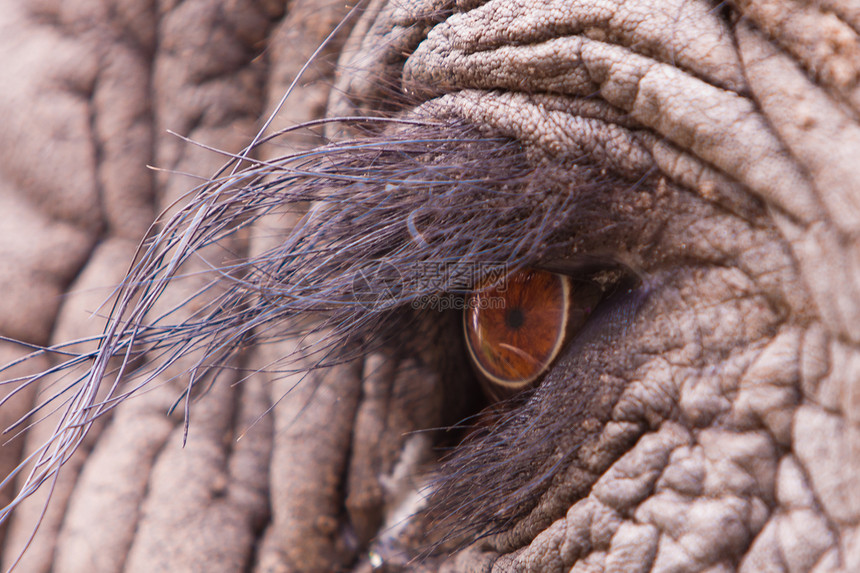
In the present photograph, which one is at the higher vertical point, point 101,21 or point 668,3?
point 101,21

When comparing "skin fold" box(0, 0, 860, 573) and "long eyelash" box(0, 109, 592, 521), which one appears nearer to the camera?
"skin fold" box(0, 0, 860, 573)

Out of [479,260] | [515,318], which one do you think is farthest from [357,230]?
[515,318]

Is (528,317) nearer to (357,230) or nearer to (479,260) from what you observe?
(479,260)

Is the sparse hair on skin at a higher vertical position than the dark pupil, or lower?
higher

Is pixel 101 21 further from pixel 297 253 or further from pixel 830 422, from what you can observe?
pixel 830 422

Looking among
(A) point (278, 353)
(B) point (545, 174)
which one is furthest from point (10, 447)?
(B) point (545, 174)

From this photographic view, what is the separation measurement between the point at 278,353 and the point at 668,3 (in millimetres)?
953

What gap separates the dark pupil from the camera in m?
1.05

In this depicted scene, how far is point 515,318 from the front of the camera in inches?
41.8

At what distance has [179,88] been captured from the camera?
1.40 m

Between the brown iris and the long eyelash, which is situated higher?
the long eyelash

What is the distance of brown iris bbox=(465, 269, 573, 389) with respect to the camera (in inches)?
40.7

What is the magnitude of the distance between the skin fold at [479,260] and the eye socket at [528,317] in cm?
4

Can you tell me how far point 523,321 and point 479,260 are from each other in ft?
0.47
